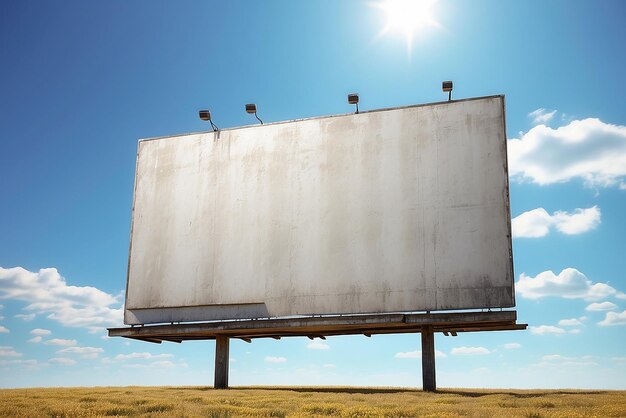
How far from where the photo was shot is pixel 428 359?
2684cm

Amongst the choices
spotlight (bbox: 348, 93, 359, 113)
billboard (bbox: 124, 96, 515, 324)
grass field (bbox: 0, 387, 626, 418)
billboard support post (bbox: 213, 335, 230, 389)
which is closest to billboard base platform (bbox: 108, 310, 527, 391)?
billboard support post (bbox: 213, 335, 230, 389)

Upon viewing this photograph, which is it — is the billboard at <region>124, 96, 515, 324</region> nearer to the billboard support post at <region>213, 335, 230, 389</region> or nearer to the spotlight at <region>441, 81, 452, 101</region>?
the spotlight at <region>441, 81, 452, 101</region>

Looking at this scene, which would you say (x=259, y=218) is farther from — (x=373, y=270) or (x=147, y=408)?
(x=147, y=408)

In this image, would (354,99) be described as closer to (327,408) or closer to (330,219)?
(330,219)

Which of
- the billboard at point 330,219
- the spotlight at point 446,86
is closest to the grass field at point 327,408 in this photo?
the billboard at point 330,219

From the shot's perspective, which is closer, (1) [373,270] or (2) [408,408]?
(2) [408,408]

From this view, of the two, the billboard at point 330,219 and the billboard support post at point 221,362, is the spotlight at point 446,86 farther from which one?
the billboard support post at point 221,362

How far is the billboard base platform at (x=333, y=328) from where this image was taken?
25927 mm

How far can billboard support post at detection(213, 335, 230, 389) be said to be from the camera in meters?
30.4

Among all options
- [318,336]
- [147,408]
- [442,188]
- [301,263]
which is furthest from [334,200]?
[147,408]

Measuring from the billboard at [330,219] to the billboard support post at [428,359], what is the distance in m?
1.69

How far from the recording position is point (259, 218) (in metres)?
29.6

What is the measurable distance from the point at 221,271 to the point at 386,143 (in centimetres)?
1038

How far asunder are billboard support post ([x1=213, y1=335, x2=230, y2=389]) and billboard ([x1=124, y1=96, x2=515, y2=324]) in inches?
81.1
